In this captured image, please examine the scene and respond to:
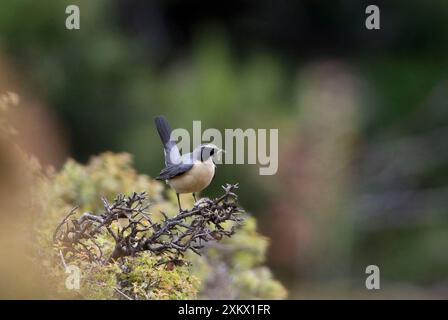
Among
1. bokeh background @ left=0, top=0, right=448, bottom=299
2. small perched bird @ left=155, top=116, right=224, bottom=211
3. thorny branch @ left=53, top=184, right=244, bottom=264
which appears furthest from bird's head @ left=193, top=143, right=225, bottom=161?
bokeh background @ left=0, top=0, right=448, bottom=299

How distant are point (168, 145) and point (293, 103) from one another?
24.3 ft

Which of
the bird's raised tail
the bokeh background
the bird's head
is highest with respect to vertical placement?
the bokeh background

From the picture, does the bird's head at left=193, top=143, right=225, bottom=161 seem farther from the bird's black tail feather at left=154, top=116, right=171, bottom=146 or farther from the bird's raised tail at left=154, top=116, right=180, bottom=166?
the bird's black tail feather at left=154, top=116, right=171, bottom=146

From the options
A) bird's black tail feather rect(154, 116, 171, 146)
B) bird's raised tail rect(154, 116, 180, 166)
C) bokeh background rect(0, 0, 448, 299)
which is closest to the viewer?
bird's raised tail rect(154, 116, 180, 166)

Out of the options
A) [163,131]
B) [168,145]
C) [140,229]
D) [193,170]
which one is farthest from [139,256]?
[163,131]

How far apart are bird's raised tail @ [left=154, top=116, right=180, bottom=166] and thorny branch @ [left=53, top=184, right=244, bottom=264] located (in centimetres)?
81

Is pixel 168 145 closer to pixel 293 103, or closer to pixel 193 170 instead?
pixel 193 170

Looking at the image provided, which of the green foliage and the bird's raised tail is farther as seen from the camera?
the bird's raised tail

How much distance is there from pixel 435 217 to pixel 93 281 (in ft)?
31.7

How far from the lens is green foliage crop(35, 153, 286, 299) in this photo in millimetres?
4801

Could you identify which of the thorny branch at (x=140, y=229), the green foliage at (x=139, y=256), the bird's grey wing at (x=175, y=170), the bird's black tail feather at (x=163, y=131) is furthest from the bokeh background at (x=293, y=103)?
the thorny branch at (x=140, y=229)

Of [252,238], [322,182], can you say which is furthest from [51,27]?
[252,238]

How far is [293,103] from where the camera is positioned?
43.1ft

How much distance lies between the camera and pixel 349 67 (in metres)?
15.3
